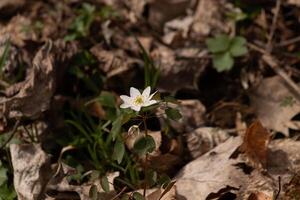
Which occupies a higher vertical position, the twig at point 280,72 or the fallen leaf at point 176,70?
the twig at point 280,72

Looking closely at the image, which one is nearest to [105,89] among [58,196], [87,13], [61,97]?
[61,97]

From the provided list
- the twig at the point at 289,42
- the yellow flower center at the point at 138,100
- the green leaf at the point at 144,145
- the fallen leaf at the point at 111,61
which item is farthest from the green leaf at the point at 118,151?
the twig at the point at 289,42

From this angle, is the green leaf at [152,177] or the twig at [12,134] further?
the twig at [12,134]

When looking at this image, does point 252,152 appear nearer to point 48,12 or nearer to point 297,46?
point 297,46

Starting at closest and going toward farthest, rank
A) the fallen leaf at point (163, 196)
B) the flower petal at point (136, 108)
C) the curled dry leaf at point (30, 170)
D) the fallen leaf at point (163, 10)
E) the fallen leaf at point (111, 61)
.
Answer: the flower petal at point (136, 108) < the fallen leaf at point (163, 196) < the curled dry leaf at point (30, 170) < the fallen leaf at point (111, 61) < the fallen leaf at point (163, 10)

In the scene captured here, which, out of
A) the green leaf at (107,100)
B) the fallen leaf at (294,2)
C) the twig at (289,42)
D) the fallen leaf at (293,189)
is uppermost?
the fallen leaf at (294,2)

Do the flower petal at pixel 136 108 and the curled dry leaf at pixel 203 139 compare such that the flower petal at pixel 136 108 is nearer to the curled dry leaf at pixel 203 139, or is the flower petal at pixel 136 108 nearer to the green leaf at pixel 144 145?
the green leaf at pixel 144 145

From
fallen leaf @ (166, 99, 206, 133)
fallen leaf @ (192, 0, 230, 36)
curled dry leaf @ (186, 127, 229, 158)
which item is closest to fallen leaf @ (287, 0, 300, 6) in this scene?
fallen leaf @ (192, 0, 230, 36)
